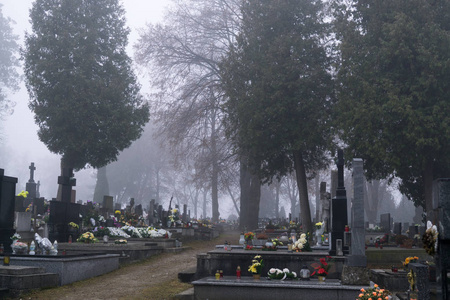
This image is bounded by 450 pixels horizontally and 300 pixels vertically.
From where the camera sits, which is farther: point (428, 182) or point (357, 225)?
point (428, 182)

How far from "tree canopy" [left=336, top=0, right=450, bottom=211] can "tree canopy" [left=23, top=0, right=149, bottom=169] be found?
42.6 feet

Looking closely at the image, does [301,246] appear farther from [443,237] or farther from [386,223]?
[386,223]

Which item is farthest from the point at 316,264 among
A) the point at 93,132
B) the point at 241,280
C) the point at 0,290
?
the point at 93,132

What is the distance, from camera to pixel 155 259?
54.6 feet

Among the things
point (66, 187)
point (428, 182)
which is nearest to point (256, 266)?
point (66, 187)

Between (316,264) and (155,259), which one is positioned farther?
(155,259)

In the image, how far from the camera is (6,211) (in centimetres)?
1295

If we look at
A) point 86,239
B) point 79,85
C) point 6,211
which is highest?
point 79,85

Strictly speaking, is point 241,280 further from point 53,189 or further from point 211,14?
point 53,189

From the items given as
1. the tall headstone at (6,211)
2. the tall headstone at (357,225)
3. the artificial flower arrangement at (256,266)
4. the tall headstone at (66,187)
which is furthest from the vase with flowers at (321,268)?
the tall headstone at (66,187)

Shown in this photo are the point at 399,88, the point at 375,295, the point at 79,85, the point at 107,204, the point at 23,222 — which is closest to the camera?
the point at 375,295

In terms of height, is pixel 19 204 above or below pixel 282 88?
below

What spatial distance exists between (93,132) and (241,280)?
732 inches

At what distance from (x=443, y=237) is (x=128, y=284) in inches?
326
